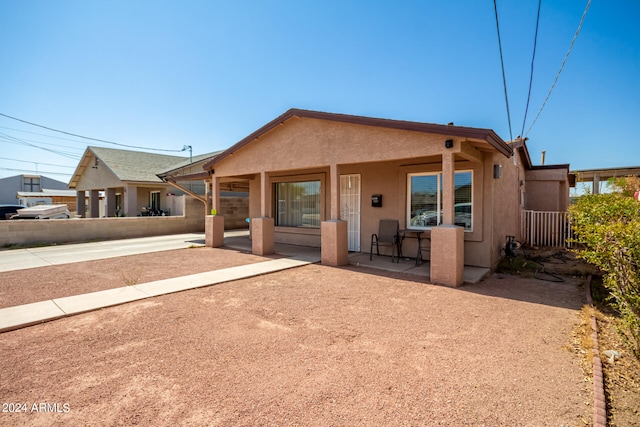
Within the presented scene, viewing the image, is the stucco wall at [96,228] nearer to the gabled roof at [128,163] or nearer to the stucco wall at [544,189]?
the gabled roof at [128,163]

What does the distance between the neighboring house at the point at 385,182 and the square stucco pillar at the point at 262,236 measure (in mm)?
31

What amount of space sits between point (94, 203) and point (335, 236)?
79.0 ft

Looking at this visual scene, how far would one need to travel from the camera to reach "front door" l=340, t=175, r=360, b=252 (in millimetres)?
9398

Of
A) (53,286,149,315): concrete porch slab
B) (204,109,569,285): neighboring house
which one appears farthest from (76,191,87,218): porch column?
(53,286,149,315): concrete porch slab

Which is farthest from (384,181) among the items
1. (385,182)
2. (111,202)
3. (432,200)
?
(111,202)

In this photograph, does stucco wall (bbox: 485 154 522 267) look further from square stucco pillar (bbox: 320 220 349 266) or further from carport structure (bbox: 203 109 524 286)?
square stucco pillar (bbox: 320 220 349 266)

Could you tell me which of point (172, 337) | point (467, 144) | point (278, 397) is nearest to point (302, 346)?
point (278, 397)

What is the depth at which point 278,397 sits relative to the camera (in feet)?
8.05

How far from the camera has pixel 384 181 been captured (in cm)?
874

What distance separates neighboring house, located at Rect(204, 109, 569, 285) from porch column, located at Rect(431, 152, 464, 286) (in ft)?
0.06

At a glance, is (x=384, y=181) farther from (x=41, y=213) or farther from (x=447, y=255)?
(x=41, y=213)

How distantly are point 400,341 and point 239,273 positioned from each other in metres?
4.23

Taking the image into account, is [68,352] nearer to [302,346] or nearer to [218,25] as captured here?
[302,346]

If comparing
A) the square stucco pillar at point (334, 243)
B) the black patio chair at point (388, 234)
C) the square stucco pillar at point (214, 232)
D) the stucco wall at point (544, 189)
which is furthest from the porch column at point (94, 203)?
the stucco wall at point (544, 189)
